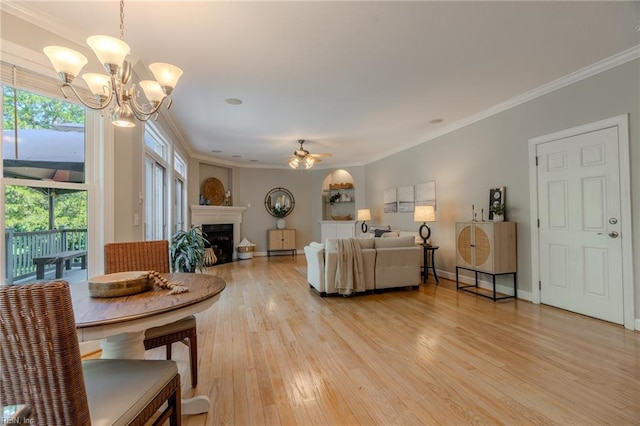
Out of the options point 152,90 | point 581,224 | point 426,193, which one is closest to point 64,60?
point 152,90

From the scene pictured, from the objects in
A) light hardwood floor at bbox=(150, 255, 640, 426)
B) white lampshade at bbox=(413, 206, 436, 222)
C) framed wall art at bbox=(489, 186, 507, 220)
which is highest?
framed wall art at bbox=(489, 186, 507, 220)

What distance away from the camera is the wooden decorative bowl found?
4.80ft

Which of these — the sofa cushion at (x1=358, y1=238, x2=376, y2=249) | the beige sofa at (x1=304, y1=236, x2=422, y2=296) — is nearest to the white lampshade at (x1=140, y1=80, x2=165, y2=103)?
the beige sofa at (x1=304, y1=236, x2=422, y2=296)

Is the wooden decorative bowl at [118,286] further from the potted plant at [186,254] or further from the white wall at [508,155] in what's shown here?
the white wall at [508,155]

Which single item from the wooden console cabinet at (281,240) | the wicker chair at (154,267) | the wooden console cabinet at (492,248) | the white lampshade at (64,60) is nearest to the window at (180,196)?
the wooden console cabinet at (281,240)

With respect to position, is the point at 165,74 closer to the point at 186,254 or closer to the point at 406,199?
the point at 186,254

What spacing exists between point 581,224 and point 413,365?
2593mm

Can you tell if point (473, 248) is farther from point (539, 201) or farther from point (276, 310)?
point (276, 310)

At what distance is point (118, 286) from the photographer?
4.84 feet

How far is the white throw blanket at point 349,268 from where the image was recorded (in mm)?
4102

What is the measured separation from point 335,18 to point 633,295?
3.70m

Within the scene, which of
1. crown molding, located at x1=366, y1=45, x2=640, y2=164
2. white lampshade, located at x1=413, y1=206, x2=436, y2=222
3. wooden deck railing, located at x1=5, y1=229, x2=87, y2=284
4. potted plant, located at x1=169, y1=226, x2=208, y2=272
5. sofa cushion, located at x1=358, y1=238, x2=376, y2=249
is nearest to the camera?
wooden deck railing, located at x1=5, y1=229, x2=87, y2=284

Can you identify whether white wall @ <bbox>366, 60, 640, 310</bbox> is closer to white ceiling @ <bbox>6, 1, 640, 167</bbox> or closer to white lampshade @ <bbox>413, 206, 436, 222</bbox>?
white ceiling @ <bbox>6, 1, 640, 167</bbox>

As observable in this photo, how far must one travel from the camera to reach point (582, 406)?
5.70 ft
